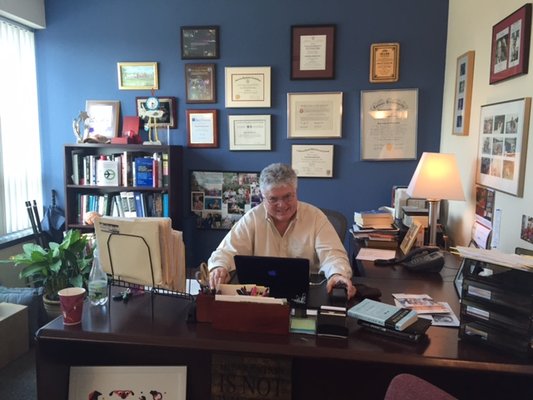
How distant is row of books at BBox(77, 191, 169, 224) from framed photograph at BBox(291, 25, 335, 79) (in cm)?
149

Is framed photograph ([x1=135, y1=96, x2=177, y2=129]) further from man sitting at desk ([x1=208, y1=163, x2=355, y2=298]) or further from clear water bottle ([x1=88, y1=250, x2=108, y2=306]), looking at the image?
clear water bottle ([x1=88, y1=250, x2=108, y2=306])

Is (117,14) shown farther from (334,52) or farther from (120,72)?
(334,52)

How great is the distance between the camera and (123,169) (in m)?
3.69

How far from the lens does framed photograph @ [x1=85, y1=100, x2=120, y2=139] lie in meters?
3.86

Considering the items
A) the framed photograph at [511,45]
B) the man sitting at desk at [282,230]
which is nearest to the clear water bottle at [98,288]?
the man sitting at desk at [282,230]

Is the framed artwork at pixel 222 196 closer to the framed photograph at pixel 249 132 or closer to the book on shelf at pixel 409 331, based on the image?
the framed photograph at pixel 249 132

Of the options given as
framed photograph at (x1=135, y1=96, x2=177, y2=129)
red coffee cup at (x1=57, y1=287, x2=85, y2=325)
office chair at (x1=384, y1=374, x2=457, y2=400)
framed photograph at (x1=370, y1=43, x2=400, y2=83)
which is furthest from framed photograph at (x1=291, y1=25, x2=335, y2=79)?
office chair at (x1=384, y1=374, x2=457, y2=400)

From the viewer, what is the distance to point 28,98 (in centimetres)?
387

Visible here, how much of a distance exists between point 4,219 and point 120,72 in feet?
5.00

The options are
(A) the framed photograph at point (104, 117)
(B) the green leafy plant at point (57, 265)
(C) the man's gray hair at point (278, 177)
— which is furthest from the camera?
(A) the framed photograph at point (104, 117)

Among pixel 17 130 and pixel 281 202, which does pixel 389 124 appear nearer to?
pixel 281 202

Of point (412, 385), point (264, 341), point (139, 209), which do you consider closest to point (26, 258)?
point (139, 209)

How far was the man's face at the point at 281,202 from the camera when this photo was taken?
2174 millimetres

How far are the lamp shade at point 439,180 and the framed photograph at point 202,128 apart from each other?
5.74 feet
